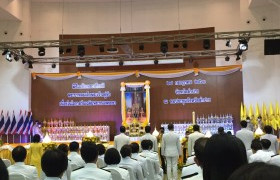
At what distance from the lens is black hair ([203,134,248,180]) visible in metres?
1.67

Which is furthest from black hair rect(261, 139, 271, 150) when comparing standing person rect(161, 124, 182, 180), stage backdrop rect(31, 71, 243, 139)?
stage backdrop rect(31, 71, 243, 139)

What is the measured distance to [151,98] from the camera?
1750cm

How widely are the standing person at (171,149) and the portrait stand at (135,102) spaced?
6.37 metres

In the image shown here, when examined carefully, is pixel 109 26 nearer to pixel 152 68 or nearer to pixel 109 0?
pixel 109 0

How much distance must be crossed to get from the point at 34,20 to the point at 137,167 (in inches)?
571

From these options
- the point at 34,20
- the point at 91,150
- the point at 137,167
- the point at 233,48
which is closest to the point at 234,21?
the point at 233,48

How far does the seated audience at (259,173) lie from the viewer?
96cm

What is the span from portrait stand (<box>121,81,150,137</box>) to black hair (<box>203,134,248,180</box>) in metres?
14.7

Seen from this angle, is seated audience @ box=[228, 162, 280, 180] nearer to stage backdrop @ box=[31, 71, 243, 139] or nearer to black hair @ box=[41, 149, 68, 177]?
black hair @ box=[41, 149, 68, 177]

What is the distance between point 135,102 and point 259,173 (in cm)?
1573

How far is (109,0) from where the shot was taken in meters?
18.5

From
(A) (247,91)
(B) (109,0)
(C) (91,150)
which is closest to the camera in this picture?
(C) (91,150)

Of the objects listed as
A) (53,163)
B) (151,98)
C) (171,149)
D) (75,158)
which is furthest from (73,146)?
(151,98)

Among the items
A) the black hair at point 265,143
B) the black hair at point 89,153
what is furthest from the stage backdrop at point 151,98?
the black hair at point 89,153
